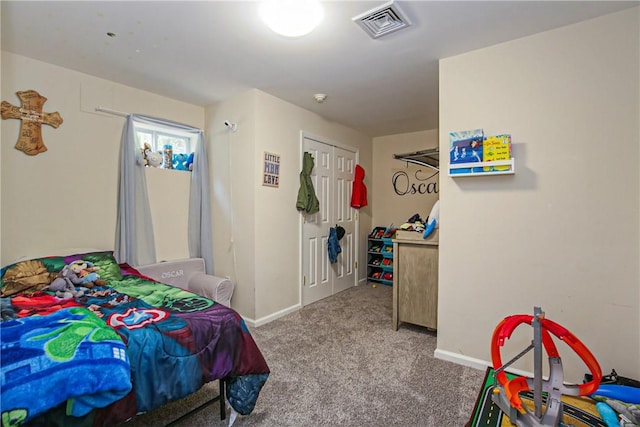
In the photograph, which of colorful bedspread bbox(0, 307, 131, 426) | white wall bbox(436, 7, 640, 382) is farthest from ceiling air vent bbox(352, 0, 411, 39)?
colorful bedspread bbox(0, 307, 131, 426)

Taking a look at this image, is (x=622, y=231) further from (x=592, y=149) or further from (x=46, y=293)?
(x=46, y=293)

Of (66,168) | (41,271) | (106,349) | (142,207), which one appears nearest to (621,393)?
(106,349)

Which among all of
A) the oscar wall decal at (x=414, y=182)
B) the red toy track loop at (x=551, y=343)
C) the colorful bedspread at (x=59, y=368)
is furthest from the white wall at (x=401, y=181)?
the colorful bedspread at (x=59, y=368)

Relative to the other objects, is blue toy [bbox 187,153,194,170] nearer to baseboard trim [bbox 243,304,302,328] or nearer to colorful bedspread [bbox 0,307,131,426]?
baseboard trim [bbox 243,304,302,328]

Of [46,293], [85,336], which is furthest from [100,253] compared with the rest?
[85,336]

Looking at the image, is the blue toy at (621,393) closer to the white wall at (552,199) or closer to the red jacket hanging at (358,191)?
the white wall at (552,199)

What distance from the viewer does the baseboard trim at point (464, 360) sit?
2188 mm

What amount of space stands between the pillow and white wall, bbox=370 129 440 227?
3686 millimetres

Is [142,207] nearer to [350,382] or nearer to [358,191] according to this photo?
[350,382]

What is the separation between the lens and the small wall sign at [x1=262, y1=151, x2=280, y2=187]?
311 cm

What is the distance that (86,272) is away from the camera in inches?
88.2

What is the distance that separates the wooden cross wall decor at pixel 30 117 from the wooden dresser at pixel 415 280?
3.08 m

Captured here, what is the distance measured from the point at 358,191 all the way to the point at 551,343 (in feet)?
11.1

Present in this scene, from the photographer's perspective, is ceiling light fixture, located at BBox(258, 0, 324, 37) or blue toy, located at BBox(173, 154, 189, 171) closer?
ceiling light fixture, located at BBox(258, 0, 324, 37)
